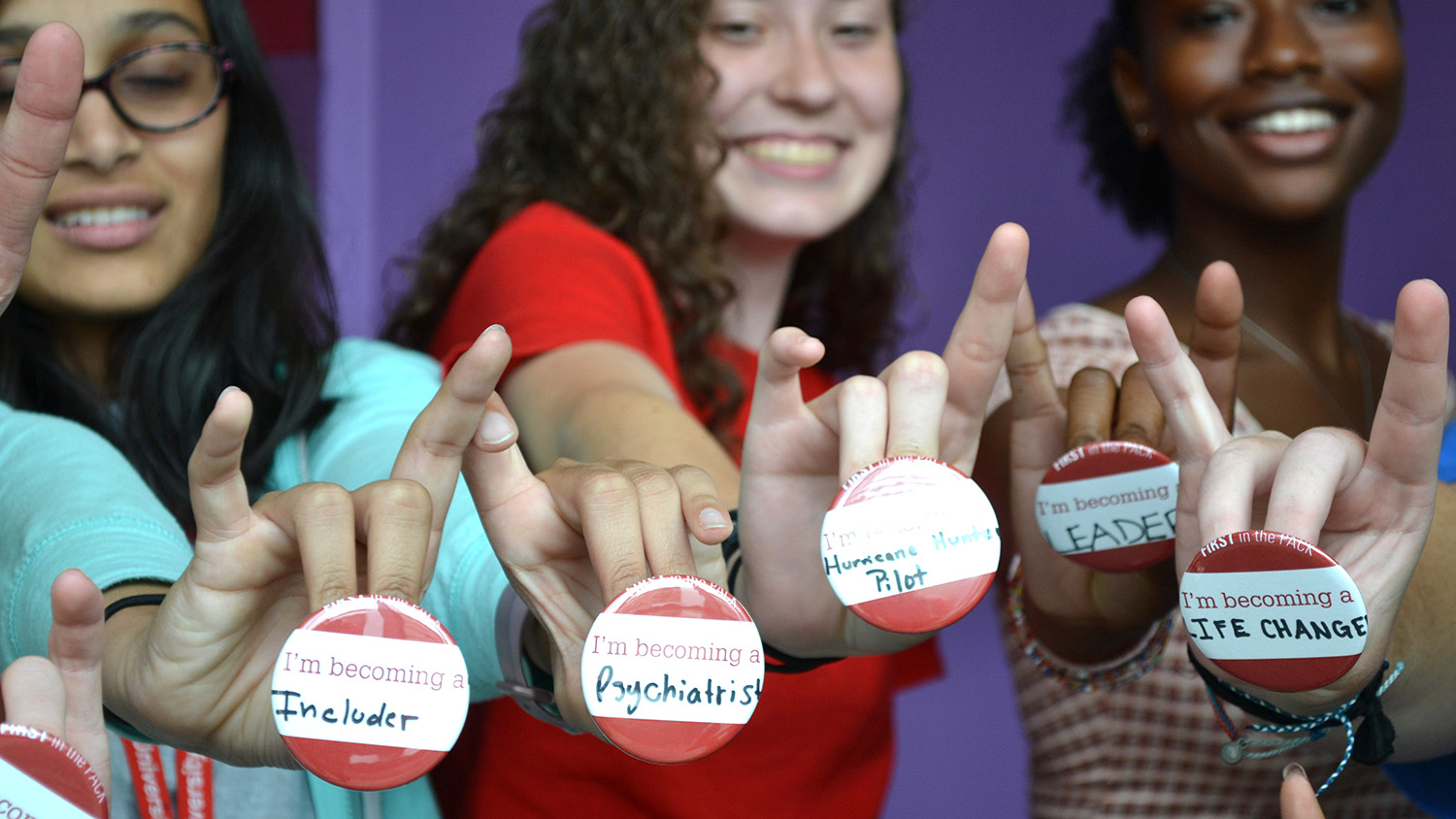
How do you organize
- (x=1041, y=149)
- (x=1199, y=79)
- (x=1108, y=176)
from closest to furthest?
(x=1199, y=79), (x=1108, y=176), (x=1041, y=149)

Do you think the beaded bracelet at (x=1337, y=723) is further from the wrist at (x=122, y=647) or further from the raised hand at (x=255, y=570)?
the wrist at (x=122, y=647)

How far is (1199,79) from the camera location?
167cm

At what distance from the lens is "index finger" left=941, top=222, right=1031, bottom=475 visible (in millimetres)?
861

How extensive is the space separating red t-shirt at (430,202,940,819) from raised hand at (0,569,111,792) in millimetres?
618

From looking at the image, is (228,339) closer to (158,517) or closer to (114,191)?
(114,191)

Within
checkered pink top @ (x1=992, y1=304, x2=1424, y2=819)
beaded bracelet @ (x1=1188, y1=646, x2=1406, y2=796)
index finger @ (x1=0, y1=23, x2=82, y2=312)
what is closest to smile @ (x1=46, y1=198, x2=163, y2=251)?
index finger @ (x1=0, y1=23, x2=82, y2=312)

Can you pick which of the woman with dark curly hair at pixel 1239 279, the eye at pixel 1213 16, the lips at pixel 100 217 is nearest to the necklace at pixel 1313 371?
the woman with dark curly hair at pixel 1239 279

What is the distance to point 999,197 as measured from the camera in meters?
2.63

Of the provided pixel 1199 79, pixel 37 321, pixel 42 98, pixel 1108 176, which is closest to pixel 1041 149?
pixel 1108 176

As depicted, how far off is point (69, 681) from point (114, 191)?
0.68m

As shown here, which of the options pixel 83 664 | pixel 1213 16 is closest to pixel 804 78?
pixel 1213 16

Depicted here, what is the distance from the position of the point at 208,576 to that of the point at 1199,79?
4.79ft

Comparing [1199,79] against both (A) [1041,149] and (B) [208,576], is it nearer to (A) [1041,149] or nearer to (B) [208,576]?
(A) [1041,149]

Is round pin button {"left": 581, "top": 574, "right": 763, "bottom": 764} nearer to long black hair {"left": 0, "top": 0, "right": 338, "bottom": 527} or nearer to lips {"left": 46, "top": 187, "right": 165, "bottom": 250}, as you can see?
long black hair {"left": 0, "top": 0, "right": 338, "bottom": 527}
